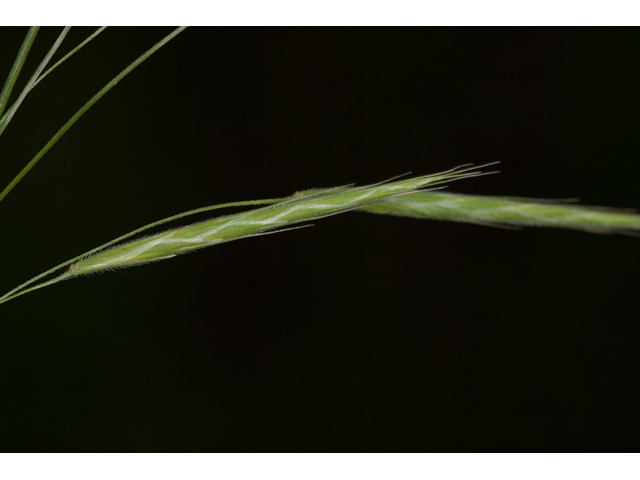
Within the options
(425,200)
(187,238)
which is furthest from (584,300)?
(187,238)

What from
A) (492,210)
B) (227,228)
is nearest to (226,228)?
(227,228)

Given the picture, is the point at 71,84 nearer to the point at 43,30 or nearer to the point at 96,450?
the point at 43,30

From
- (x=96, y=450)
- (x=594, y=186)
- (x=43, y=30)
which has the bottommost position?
(x=96, y=450)

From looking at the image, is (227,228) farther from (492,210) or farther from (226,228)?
(492,210)

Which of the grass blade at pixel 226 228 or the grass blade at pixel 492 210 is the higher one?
the grass blade at pixel 226 228

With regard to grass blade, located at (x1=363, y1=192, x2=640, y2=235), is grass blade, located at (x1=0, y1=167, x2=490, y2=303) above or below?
above

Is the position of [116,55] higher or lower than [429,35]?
higher

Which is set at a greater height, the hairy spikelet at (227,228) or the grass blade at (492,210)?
the hairy spikelet at (227,228)

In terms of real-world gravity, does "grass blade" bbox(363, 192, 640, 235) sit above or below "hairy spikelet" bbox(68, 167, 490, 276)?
below
